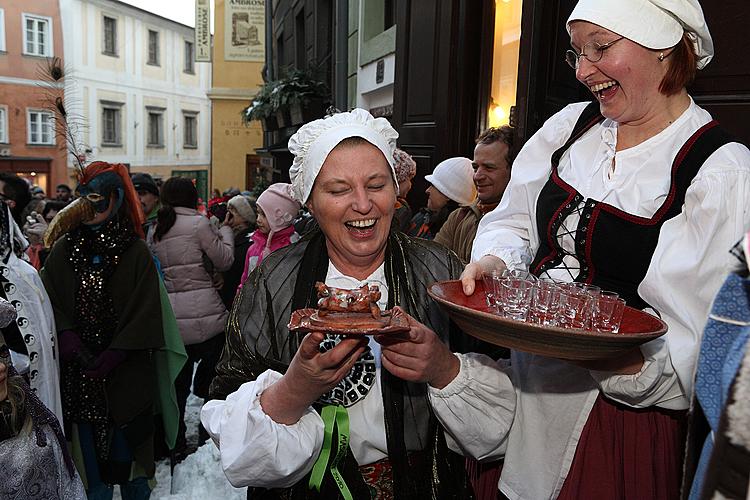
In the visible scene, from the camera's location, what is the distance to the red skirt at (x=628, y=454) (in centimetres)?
147

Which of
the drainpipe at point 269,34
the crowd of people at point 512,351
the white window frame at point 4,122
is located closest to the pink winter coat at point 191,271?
the crowd of people at point 512,351

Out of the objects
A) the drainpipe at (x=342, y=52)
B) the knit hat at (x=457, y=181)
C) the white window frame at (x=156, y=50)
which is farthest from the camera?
the white window frame at (x=156, y=50)

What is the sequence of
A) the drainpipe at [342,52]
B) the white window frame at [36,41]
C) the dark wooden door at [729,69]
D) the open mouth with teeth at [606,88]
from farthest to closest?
the white window frame at [36,41] → the drainpipe at [342,52] → the dark wooden door at [729,69] → the open mouth with teeth at [606,88]

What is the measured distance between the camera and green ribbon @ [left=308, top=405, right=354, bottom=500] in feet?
5.20

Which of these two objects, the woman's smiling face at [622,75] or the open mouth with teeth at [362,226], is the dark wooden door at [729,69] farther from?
the open mouth with teeth at [362,226]

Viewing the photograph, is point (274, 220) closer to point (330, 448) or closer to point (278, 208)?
point (278, 208)

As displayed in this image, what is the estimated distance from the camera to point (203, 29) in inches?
619

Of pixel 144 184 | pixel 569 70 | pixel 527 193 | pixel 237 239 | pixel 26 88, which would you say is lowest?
pixel 237 239

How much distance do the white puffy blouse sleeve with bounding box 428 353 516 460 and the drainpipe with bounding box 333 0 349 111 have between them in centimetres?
707

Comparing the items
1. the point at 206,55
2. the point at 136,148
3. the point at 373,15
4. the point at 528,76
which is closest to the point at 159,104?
the point at 136,148

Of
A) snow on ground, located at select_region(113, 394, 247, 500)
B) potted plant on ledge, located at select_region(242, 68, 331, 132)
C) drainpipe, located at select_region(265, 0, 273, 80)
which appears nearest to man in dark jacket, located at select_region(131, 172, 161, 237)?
snow on ground, located at select_region(113, 394, 247, 500)

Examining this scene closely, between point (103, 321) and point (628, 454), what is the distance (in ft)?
8.92

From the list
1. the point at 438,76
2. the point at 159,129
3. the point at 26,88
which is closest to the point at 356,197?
the point at 438,76

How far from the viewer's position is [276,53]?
16125 millimetres
